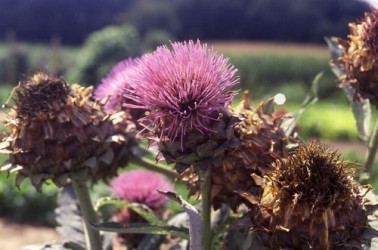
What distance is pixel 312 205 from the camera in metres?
0.72

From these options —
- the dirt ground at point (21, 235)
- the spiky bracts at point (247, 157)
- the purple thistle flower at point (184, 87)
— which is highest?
the dirt ground at point (21, 235)

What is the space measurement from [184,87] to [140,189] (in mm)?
498

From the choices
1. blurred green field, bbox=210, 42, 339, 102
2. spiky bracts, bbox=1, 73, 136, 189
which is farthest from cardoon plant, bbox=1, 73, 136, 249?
blurred green field, bbox=210, 42, 339, 102

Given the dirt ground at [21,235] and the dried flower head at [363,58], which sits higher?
the dirt ground at [21,235]

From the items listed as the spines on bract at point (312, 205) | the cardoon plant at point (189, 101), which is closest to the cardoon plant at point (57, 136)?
the cardoon plant at point (189, 101)

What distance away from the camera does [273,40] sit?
652 inches

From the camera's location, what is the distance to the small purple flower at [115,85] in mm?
1085

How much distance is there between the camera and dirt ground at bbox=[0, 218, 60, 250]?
391 cm

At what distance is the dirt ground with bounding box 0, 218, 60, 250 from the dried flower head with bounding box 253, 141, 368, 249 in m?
3.24

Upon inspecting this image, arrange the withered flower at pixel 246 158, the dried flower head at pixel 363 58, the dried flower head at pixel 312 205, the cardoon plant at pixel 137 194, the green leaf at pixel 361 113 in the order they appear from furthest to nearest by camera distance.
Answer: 1. the cardoon plant at pixel 137 194
2. the green leaf at pixel 361 113
3. the dried flower head at pixel 363 58
4. the withered flower at pixel 246 158
5. the dried flower head at pixel 312 205

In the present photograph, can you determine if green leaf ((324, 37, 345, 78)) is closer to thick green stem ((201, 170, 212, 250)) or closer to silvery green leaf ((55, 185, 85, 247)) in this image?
thick green stem ((201, 170, 212, 250))

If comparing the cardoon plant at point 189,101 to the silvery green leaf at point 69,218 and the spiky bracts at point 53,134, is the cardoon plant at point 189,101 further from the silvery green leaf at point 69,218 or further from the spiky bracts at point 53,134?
the silvery green leaf at point 69,218

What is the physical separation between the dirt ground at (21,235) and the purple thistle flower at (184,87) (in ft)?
10.4

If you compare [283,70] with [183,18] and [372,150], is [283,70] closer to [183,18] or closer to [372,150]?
[183,18]
